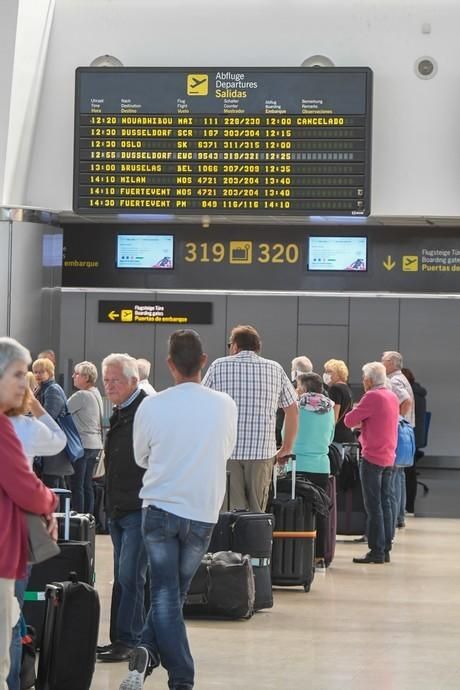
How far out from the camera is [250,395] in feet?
30.0

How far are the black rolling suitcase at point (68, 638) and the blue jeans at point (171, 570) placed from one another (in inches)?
17.7

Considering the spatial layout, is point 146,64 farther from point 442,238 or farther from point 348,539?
point 348,539

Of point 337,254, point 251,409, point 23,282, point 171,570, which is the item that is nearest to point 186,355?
point 171,570

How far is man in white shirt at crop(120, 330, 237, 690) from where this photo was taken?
5848 mm

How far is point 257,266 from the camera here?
45.0 feet

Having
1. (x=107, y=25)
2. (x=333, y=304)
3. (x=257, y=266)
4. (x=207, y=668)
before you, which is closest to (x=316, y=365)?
(x=333, y=304)

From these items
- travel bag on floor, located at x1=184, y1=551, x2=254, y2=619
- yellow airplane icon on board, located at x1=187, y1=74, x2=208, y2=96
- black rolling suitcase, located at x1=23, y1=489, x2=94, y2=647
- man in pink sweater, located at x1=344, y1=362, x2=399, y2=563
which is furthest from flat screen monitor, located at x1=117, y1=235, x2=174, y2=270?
black rolling suitcase, located at x1=23, y1=489, x2=94, y2=647

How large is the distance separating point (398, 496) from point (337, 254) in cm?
241

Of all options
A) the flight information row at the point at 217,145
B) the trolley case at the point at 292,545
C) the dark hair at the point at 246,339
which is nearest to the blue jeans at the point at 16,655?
the dark hair at the point at 246,339

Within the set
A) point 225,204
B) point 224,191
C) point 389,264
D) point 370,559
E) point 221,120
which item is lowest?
point 370,559

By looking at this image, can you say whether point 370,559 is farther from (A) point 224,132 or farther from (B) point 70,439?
(A) point 224,132

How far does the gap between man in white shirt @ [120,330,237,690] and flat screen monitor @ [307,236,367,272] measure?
7753 mm

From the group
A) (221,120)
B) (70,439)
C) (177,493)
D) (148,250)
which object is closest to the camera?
(177,493)

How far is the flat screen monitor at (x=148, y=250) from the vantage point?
13859 millimetres
